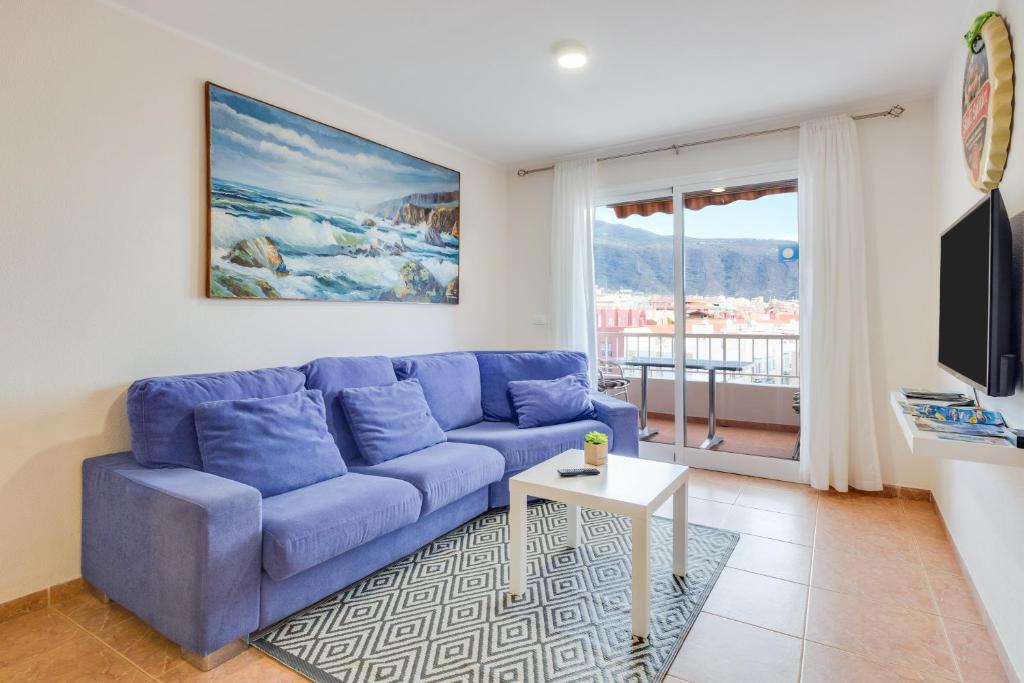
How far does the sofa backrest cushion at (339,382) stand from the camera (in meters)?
2.84

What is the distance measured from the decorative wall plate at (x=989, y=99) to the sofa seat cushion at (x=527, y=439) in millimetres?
2261

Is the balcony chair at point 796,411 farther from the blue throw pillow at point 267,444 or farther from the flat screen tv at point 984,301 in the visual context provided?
the blue throw pillow at point 267,444

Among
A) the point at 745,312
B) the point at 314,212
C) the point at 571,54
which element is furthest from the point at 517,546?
the point at 745,312

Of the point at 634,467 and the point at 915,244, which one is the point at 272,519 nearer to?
the point at 634,467

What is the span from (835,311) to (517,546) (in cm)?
264

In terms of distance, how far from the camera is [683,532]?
2.38 metres

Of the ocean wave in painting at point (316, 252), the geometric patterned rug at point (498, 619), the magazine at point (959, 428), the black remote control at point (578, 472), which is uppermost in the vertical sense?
the ocean wave in painting at point (316, 252)

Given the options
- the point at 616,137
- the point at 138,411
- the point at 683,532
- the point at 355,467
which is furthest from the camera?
the point at 616,137

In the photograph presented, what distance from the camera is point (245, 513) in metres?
1.84

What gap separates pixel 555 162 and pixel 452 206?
1.06m

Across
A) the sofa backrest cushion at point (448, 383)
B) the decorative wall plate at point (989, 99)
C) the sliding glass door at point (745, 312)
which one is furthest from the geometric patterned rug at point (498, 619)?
the decorative wall plate at point (989, 99)

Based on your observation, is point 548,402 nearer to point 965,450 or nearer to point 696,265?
point 696,265

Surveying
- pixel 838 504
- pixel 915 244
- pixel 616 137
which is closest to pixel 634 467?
pixel 838 504

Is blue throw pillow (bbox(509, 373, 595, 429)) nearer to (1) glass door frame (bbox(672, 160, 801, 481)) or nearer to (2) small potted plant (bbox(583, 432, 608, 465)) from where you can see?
(1) glass door frame (bbox(672, 160, 801, 481))
